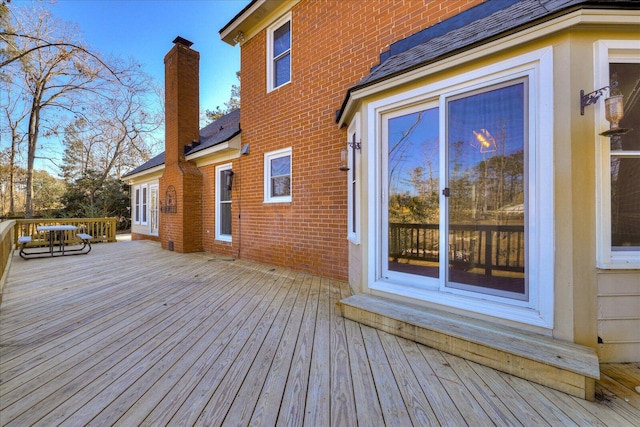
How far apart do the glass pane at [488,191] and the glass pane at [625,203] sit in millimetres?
652

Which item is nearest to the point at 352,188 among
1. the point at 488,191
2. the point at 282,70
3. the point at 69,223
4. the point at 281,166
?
the point at 488,191

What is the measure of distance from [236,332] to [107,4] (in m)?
13.2

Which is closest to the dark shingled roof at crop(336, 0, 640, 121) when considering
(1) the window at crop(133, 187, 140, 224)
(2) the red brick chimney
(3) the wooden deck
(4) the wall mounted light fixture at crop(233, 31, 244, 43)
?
(3) the wooden deck

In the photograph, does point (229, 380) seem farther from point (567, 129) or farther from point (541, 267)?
point (567, 129)

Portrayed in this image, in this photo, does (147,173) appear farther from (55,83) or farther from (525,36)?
(525,36)

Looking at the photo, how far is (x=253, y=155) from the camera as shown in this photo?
645cm

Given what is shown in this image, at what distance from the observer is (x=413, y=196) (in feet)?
11.2

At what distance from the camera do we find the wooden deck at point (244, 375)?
62.3 inches

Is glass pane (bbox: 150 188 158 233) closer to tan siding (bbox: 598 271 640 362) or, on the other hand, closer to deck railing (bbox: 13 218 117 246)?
deck railing (bbox: 13 218 117 246)

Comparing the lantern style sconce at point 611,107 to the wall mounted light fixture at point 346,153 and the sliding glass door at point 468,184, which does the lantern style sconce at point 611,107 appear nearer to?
the sliding glass door at point 468,184

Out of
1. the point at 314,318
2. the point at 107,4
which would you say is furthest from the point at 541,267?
the point at 107,4

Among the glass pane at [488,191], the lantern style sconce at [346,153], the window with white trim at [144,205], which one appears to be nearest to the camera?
the glass pane at [488,191]

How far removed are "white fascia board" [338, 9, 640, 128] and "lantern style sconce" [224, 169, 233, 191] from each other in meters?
5.08

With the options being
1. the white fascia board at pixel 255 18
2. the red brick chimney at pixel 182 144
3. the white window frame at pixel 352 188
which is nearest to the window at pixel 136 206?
the red brick chimney at pixel 182 144
